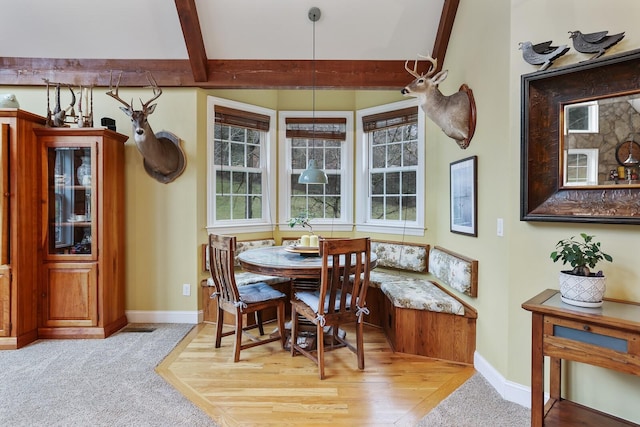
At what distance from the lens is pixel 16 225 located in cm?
286

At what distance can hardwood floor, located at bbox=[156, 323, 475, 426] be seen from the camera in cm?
200

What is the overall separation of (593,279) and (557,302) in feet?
0.65

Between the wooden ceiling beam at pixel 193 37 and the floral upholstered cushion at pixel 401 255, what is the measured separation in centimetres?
267

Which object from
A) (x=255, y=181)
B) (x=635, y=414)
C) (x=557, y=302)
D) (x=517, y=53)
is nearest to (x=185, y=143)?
(x=255, y=181)

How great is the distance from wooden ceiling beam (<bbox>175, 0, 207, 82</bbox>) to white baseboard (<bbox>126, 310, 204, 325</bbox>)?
2489mm

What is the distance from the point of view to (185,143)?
3.53 meters

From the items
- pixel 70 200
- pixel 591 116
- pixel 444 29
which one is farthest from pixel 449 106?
pixel 70 200

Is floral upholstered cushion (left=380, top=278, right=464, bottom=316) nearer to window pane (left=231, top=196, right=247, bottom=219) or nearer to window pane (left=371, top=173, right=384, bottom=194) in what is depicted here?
window pane (left=371, top=173, right=384, bottom=194)

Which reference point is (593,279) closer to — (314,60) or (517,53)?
(517,53)

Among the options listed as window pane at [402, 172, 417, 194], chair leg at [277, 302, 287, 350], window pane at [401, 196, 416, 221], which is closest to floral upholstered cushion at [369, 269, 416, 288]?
window pane at [401, 196, 416, 221]

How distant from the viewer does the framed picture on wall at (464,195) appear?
263cm

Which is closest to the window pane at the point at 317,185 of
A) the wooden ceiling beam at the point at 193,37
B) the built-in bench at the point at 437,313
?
the wooden ceiling beam at the point at 193,37

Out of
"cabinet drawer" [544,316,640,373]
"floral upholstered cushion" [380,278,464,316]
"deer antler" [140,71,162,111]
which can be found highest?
"deer antler" [140,71,162,111]

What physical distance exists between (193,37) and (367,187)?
249cm
